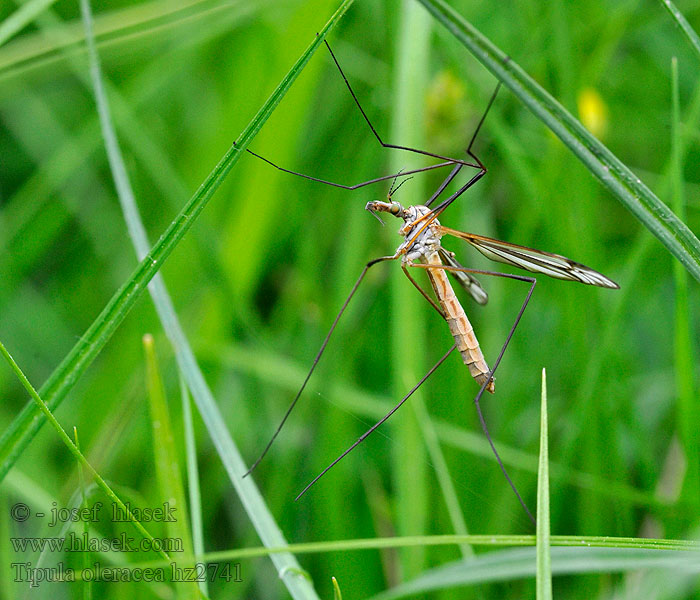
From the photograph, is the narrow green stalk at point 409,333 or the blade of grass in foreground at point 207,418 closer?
the blade of grass in foreground at point 207,418

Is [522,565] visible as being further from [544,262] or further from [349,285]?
[349,285]

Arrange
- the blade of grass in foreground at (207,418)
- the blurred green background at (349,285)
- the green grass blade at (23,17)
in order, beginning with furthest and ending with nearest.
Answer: the blurred green background at (349,285) < the green grass blade at (23,17) < the blade of grass in foreground at (207,418)

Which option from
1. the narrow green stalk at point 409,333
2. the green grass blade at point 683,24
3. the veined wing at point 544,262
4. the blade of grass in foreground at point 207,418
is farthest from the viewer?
the narrow green stalk at point 409,333

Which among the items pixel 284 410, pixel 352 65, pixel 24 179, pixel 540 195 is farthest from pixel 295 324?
pixel 24 179

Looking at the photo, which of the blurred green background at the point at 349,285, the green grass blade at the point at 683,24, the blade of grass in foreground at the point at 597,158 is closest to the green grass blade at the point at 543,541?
the blade of grass in foreground at the point at 597,158

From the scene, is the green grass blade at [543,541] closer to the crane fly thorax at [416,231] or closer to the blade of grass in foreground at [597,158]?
the blade of grass in foreground at [597,158]

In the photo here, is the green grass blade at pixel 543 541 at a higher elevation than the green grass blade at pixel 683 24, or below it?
below

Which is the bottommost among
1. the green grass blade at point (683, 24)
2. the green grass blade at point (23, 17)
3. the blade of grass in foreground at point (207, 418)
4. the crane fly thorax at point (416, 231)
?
the blade of grass in foreground at point (207, 418)
